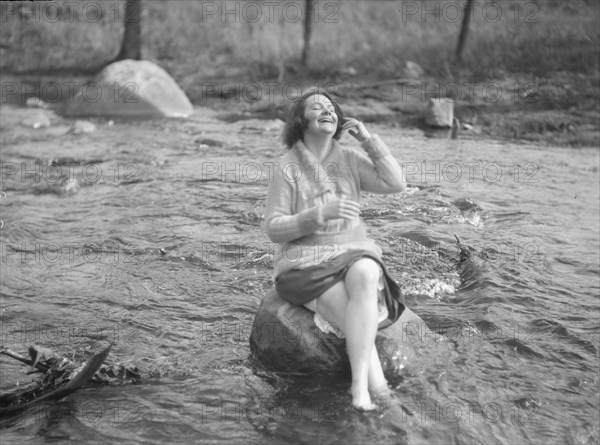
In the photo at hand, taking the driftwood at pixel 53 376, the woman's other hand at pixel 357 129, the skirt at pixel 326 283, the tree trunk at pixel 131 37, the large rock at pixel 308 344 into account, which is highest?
the tree trunk at pixel 131 37

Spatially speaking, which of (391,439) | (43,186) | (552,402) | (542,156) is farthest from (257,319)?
(542,156)

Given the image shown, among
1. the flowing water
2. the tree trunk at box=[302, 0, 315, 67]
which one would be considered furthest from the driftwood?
the tree trunk at box=[302, 0, 315, 67]

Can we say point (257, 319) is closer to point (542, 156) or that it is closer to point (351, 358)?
point (351, 358)

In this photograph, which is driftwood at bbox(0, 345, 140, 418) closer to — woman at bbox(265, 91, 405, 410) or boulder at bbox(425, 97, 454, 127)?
woman at bbox(265, 91, 405, 410)

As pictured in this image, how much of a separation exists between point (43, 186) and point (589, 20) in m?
15.3

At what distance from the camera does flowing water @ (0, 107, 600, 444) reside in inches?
200

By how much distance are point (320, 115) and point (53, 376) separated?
7.74 feet

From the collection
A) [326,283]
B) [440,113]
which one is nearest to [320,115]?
[326,283]

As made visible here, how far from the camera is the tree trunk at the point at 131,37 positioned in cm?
2172

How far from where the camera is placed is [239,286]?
7.48 m

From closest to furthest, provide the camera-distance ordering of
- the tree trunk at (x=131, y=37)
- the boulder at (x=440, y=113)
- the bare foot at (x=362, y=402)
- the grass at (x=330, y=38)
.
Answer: the bare foot at (x=362, y=402), the boulder at (x=440, y=113), the grass at (x=330, y=38), the tree trunk at (x=131, y=37)

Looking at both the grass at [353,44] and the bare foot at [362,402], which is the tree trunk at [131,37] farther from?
the bare foot at [362,402]

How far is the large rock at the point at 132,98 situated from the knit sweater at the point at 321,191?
1242 centimetres

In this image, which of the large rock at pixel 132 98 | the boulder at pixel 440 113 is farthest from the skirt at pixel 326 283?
the large rock at pixel 132 98
